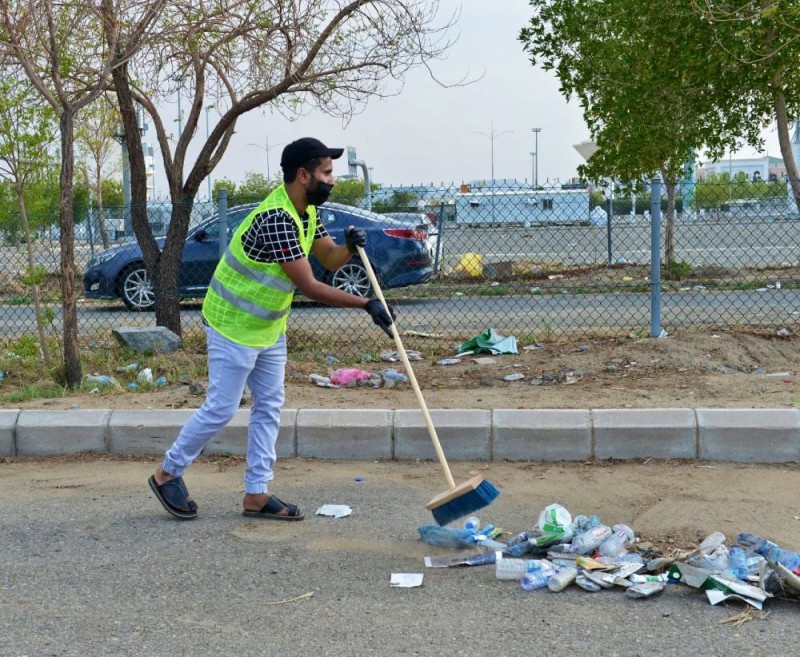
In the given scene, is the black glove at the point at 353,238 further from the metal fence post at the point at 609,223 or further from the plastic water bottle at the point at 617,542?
the metal fence post at the point at 609,223

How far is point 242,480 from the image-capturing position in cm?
605

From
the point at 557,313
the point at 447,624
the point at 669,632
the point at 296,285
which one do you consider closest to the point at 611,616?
the point at 669,632

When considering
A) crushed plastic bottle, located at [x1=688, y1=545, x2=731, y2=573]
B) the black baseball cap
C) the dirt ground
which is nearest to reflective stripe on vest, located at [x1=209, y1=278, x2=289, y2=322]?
the black baseball cap

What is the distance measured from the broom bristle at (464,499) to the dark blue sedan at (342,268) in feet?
25.0

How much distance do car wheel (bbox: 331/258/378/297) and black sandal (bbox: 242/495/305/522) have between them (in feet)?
23.7

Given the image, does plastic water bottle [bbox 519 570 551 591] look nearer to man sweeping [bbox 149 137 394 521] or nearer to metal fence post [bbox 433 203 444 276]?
man sweeping [bbox 149 137 394 521]

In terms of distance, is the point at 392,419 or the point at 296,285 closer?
the point at 296,285

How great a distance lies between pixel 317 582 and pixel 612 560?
49.2 inches

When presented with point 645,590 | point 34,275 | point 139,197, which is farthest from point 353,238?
point 139,197

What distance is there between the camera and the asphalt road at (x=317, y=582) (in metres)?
3.75

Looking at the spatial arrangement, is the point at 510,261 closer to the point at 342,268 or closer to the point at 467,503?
the point at 342,268

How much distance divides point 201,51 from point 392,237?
3.97 metres

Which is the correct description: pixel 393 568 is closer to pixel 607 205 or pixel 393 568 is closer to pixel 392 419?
pixel 392 419

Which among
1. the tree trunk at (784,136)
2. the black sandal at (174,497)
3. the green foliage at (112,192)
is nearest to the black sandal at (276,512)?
the black sandal at (174,497)
